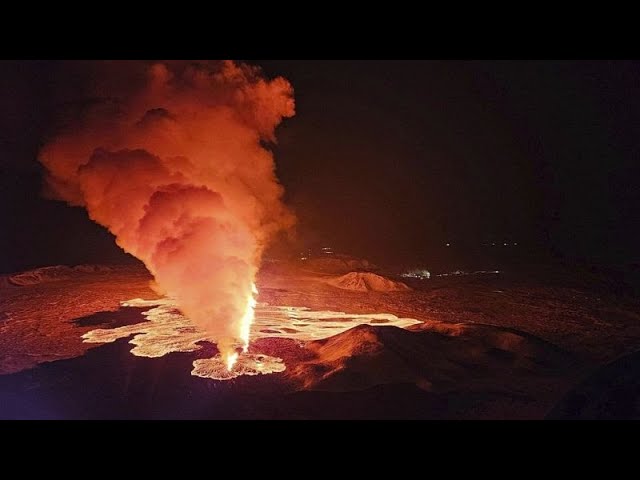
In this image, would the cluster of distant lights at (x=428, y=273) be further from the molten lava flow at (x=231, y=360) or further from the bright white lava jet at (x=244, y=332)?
the molten lava flow at (x=231, y=360)

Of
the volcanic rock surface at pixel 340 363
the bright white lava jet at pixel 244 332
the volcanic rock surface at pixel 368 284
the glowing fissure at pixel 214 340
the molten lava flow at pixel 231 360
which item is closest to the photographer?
the volcanic rock surface at pixel 340 363

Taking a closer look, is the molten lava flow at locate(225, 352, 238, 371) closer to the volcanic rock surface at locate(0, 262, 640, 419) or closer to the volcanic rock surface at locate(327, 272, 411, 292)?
the volcanic rock surface at locate(0, 262, 640, 419)

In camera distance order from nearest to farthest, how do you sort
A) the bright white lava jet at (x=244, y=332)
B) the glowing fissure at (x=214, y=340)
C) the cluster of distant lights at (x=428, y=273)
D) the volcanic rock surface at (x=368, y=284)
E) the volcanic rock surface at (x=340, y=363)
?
the volcanic rock surface at (x=340, y=363) < the glowing fissure at (x=214, y=340) < the bright white lava jet at (x=244, y=332) < the volcanic rock surface at (x=368, y=284) < the cluster of distant lights at (x=428, y=273)

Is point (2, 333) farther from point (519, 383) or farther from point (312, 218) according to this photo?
point (312, 218)

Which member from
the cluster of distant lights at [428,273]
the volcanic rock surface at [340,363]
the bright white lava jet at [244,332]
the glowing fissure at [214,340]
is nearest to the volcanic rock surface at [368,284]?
the volcanic rock surface at [340,363]

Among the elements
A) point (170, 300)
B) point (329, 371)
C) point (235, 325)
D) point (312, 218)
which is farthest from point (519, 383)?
point (312, 218)

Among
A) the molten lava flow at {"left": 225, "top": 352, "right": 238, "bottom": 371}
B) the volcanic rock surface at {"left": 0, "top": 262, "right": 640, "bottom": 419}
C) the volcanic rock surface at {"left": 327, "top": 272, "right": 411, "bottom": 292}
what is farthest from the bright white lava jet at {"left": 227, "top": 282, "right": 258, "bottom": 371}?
the volcanic rock surface at {"left": 327, "top": 272, "right": 411, "bottom": 292}

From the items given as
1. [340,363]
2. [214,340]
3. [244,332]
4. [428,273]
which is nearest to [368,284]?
[428,273]

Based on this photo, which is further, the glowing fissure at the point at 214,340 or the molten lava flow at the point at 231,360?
the glowing fissure at the point at 214,340
